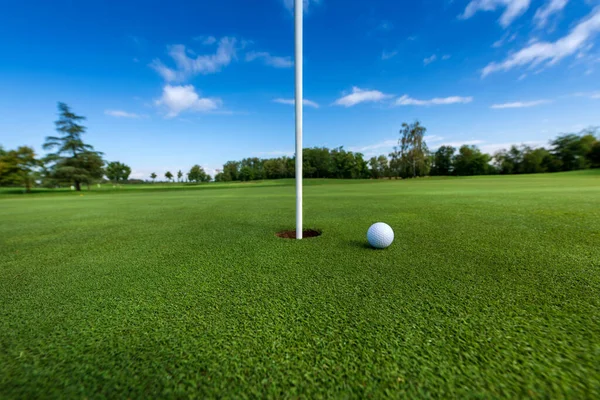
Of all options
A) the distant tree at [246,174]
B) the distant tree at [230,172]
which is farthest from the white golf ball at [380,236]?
the distant tree at [230,172]

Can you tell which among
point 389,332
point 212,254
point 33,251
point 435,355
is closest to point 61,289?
point 212,254

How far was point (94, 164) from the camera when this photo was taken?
33875mm

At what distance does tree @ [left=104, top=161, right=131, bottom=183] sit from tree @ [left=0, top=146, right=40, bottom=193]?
66.2 metres

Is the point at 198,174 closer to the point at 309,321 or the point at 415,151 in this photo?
the point at 415,151

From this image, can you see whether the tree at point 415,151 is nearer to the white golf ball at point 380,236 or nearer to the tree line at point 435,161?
the tree line at point 435,161

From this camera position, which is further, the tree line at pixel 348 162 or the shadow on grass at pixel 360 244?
the tree line at pixel 348 162

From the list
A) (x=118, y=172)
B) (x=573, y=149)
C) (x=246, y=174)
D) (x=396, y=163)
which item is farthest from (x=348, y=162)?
(x=118, y=172)

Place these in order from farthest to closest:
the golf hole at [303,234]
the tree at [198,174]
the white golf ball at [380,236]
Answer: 1. the tree at [198,174]
2. the golf hole at [303,234]
3. the white golf ball at [380,236]

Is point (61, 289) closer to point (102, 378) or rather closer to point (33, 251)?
point (102, 378)

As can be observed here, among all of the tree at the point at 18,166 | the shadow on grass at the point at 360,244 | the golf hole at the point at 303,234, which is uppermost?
the tree at the point at 18,166

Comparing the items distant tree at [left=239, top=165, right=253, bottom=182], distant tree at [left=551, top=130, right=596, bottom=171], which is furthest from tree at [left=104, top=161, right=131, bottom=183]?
distant tree at [left=551, top=130, right=596, bottom=171]

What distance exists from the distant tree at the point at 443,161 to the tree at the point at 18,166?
77.5 m

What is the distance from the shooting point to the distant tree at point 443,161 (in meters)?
63.8

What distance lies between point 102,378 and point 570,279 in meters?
3.71
